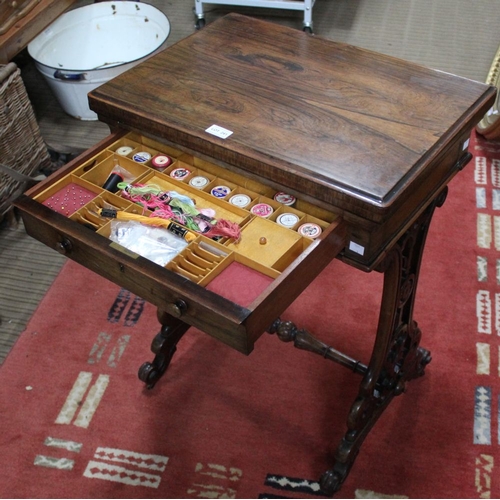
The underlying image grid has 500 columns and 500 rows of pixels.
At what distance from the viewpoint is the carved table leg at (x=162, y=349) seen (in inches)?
64.3

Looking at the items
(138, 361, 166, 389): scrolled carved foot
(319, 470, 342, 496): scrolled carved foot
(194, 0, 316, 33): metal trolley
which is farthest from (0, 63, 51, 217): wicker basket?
(319, 470, 342, 496): scrolled carved foot

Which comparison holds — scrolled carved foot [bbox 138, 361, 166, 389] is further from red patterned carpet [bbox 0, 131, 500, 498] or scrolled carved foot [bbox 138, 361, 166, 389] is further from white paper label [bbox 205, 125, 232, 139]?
white paper label [bbox 205, 125, 232, 139]

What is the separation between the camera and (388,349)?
1404 mm

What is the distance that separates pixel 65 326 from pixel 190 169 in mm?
846

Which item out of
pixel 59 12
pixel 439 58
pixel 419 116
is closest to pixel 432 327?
pixel 419 116

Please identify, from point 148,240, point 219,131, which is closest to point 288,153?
point 219,131

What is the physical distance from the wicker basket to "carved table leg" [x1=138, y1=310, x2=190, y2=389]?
0.83m

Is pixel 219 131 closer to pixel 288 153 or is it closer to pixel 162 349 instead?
pixel 288 153

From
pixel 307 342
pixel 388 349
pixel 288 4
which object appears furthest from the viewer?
pixel 288 4

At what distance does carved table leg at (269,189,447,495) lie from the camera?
126 centimetres

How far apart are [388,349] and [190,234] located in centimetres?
58

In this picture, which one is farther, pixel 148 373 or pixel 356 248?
pixel 148 373

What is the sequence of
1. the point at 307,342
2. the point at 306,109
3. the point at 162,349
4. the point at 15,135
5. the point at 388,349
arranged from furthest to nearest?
the point at 15,135 → the point at 162,349 → the point at 307,342 → the point at 388,349 → the point at 306,109

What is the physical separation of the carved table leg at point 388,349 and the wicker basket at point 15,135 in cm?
113
